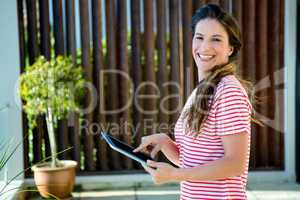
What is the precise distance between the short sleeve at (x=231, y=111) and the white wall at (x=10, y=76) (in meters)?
3.41

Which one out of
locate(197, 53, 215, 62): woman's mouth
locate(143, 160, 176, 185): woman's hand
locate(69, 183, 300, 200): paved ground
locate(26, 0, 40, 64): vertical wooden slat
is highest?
locate(26, 0, 40, 64): vertical wooden slat

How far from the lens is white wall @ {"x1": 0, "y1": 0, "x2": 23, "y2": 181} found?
171 inches

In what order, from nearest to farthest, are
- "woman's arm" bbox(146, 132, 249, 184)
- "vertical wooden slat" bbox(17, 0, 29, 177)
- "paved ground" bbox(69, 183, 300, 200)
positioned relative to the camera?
1. "woman's arm" bbox(146, 132, 249, 184)
2. "paved ground" bbox(69, 183, 300, 200)
3. "vertical wooden slat" bbox(17, 0, 29, 177)

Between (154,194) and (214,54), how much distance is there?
10.3 feet

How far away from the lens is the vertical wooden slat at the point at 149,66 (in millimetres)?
4566

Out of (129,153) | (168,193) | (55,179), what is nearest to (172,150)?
(129,153)

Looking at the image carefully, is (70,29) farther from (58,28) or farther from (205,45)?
(205,45)

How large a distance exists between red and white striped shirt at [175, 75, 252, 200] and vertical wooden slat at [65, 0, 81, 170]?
3.25 meters

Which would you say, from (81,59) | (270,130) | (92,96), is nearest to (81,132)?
(92,96)

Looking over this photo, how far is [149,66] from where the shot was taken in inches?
182

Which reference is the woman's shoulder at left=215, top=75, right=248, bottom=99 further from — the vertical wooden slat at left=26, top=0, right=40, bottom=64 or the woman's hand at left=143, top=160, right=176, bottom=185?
the vertical wooden slat at left=26, top=0, right=40, bottom=64

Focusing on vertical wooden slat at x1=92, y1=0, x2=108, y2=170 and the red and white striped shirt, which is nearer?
the red and white striped shirt

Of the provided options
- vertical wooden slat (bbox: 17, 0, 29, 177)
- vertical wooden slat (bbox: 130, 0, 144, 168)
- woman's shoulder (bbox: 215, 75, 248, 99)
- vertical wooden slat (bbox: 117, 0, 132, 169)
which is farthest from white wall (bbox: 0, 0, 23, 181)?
woman's shoulder (bbox: 215, 75, 248, 99)

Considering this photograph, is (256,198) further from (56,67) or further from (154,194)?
(56,67)
